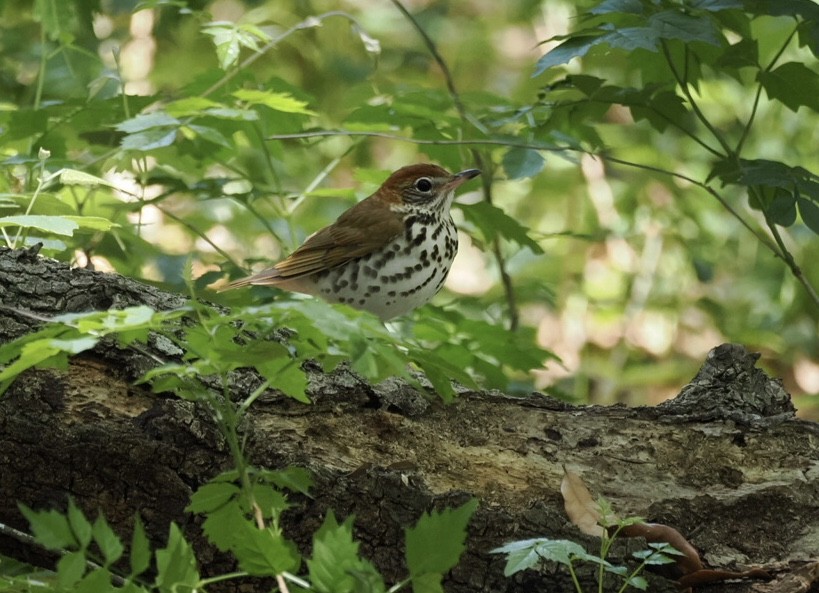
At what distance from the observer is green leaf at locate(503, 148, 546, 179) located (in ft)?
9.43

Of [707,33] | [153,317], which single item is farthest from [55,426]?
[707,33]

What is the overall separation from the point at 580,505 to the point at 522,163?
115cm

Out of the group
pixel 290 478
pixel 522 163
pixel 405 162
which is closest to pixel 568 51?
pixel 522 163

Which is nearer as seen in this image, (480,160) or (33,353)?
(33,353)

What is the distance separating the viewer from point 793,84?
8.46ft

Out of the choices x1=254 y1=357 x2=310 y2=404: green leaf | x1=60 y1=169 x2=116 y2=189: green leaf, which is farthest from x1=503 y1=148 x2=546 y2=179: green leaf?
x1=254 y1=357 x2=310 y2=404: green leaf

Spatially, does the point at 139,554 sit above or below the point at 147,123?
below

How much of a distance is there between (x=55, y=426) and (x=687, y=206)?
4.10 metres

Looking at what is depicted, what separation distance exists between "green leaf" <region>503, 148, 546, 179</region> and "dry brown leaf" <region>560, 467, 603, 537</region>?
3.20 feet

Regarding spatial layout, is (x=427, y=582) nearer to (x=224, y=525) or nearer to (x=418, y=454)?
(x=224, y=525)

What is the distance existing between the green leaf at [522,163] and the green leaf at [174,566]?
1679 mm

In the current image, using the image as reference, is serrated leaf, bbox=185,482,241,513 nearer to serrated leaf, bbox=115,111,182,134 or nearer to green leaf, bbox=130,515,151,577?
green leaf, bbox=130,515,151,577

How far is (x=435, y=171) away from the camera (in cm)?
329

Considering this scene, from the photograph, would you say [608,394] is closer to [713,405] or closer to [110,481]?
[713,405]
